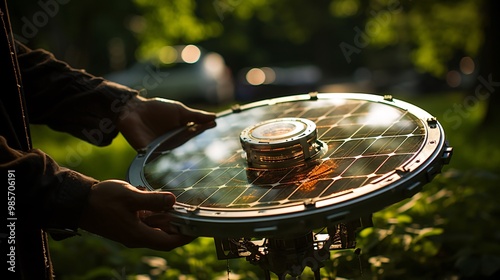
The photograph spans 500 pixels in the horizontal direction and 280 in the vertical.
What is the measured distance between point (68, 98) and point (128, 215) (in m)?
1.04

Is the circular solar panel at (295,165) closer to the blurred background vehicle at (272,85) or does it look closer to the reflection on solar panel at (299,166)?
the reflection on solar panel at (299,166)

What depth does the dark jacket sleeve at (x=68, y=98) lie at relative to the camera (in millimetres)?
2775

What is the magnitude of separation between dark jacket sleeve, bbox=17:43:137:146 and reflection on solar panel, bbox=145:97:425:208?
1.25 ft

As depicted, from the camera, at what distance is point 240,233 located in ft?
5.92

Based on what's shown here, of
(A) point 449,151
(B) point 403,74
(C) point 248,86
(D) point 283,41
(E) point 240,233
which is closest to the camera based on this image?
(E) point 240,233

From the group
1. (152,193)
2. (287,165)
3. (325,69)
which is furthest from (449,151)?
(325,69)

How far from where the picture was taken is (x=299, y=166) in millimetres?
2209

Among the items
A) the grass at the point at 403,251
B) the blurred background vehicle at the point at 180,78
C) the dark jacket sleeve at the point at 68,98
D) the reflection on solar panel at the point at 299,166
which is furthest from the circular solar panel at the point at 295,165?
the blurred background vehicle at the point at 180,78

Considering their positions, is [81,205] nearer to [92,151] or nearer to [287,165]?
[287,165]

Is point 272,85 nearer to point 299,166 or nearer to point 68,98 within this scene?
point 68,98

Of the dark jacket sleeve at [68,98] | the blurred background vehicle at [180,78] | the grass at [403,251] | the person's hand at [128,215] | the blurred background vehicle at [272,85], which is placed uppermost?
the dark jacket sleeve at [68,98]

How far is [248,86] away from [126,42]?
27.9ft

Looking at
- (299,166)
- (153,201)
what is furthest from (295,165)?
(153,201)

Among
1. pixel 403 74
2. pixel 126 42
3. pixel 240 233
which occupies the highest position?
pixel 240 233
